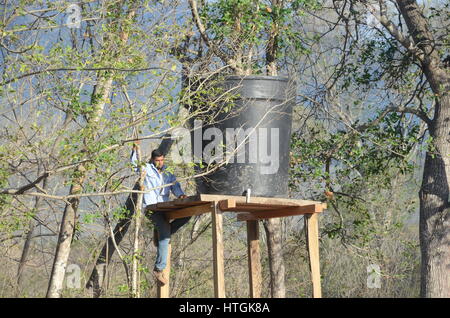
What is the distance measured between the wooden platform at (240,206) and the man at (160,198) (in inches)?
3.7

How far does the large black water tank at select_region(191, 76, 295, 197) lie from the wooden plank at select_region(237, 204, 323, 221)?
16cm

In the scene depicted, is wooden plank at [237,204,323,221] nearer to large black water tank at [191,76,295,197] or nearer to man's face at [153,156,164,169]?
large black water tank at [191,76,295,197]

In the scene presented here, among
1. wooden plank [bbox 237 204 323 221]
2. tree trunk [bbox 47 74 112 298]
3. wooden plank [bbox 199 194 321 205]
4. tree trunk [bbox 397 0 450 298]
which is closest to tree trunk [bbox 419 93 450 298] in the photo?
tree trunk [bbox 397 0 450 298]

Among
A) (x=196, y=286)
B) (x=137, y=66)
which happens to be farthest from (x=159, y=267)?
(x=196, y=286)

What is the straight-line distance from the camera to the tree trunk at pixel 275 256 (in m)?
7.85

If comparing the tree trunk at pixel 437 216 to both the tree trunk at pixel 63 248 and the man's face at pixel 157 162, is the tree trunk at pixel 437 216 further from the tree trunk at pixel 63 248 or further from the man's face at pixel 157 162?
the tree trunk at pixel 63 248

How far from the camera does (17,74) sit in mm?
5797

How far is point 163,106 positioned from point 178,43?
1280 mm

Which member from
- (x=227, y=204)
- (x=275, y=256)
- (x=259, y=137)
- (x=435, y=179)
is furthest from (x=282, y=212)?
(x=435, y=179)

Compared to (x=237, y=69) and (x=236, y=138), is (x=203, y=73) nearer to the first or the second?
(x=237, y=69)

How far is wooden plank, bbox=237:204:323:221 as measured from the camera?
17.0 ft

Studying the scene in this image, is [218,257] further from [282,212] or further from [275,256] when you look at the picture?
[275,256]

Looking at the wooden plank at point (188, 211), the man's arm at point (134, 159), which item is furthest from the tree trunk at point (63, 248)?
the wooden plank at point (188, 211)
